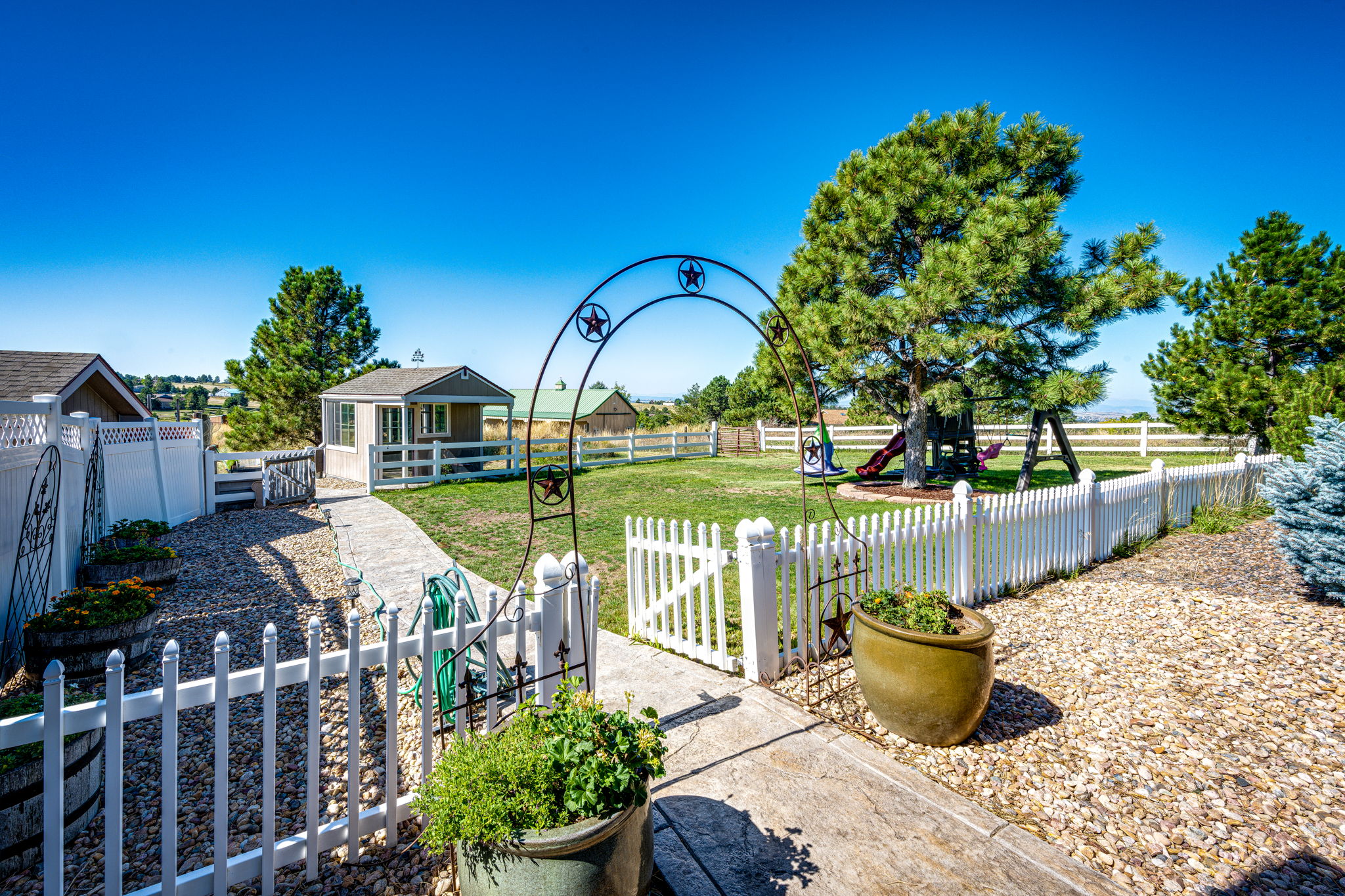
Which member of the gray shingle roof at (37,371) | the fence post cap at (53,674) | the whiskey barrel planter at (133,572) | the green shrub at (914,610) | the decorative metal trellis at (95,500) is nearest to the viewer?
the fence post cap at (53,674)

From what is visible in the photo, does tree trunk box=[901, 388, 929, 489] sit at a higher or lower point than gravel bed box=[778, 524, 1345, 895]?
higher

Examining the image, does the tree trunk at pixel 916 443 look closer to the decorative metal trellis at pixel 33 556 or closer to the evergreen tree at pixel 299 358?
the decorative metal trellis at pixel 33 556

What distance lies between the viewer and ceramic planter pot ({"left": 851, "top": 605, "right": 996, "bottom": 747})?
10.6 ft

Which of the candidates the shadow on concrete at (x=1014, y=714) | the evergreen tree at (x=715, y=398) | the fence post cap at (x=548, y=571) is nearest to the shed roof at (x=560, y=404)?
the evergreen tree at (x=715, y=398)

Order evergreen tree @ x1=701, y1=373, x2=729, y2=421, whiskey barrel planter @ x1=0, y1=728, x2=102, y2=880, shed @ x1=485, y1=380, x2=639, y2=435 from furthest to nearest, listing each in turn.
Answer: evergreen tree @ x1=701, y1=373, x2=729, y2=421
shed @ x1=485, y1=380, x2=639, y2=435
whiskey barrel planter @ x1=0, y1=728, x2=102, y2=880

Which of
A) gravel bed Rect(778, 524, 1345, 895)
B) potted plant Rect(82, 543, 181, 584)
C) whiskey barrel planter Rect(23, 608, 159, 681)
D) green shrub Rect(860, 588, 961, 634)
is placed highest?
green shrub Rect(860, 588, 961, 634)

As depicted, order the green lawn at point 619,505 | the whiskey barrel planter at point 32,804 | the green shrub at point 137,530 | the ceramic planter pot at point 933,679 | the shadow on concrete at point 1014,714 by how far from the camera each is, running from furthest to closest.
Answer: the green lawn at point 619,505 < the green shrub at point 137,530 < the shadow on concrete at point 1014,714 < the ceramic planter pot at point 933,679 < the whiskey barrel planter at point 32,804

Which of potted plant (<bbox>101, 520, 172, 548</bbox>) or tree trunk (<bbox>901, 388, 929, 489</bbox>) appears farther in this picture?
tree trunk (<bbox>901, 388, 929, 489</bbox>)

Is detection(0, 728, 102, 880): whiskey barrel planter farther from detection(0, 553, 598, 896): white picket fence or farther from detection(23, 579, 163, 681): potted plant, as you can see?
detection(23, 579, 163, 681): potted plant

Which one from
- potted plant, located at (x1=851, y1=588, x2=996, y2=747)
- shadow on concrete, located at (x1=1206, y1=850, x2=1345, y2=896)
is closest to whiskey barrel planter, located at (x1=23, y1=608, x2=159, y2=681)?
potted plant, located at (x1=851, y1=588, x2=996, y2=747)

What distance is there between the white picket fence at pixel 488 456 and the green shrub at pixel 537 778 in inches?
309

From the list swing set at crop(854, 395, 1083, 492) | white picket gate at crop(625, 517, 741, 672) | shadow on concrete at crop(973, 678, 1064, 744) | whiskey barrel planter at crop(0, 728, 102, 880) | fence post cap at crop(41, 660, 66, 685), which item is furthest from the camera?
swing set at crop(854, 395, 1083, 492)

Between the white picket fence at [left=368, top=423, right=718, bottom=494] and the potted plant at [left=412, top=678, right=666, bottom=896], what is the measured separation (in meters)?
7.92

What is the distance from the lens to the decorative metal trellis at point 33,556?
4.53 meters
